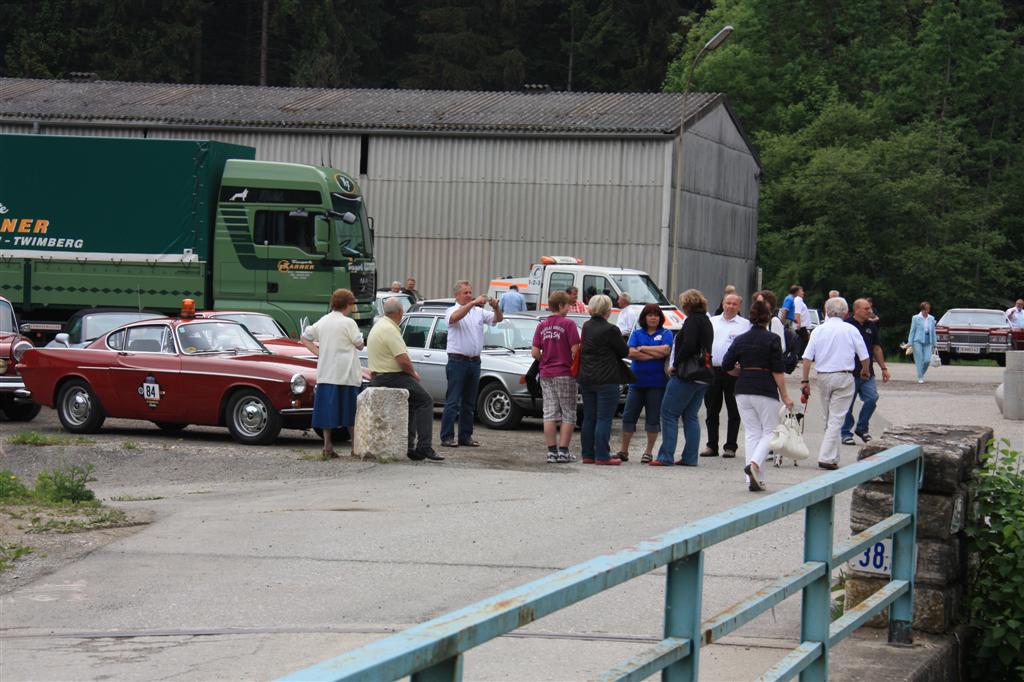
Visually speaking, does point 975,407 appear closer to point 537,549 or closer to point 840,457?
point 840,457

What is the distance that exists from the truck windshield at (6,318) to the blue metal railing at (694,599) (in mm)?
16032

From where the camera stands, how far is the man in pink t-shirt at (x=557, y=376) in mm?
15609

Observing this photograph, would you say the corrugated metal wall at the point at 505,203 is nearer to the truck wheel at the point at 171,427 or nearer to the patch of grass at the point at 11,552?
the truck wheel at the point at 171,427

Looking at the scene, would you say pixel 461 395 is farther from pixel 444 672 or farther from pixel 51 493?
pixel 444 672

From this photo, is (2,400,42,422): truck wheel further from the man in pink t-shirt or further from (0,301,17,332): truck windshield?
the man in pink t-shirt

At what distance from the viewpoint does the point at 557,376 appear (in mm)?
15719

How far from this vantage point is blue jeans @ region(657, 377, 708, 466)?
1522 centimetres

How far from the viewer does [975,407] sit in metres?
25.9

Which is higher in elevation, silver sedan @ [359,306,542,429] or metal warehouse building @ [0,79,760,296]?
metal warehouse building @ [0,79,760,296]

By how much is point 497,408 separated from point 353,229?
26.8 feet

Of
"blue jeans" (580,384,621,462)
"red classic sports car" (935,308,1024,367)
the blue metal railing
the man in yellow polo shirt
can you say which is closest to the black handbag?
"blue jeans" (580,384,621,462)

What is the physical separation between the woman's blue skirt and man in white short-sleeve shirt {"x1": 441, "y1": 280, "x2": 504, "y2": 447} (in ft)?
5.77

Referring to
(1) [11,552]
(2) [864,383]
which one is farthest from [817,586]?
(2) [864,383]

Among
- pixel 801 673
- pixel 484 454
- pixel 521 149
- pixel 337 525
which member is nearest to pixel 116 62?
pixel 521 149
